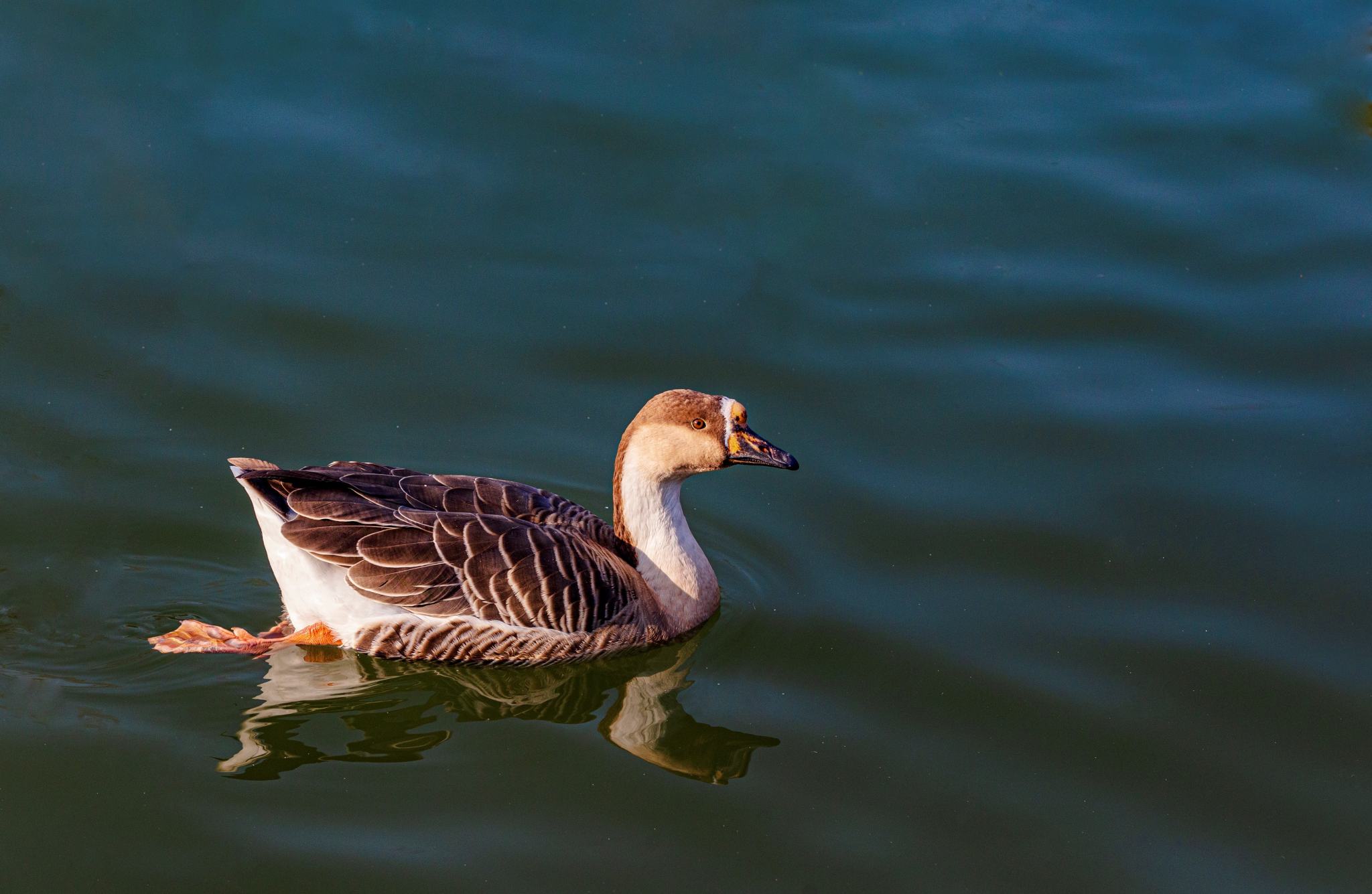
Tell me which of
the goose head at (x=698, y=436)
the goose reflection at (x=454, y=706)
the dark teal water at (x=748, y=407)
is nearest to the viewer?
the dark teal water at (x=748, y=407)

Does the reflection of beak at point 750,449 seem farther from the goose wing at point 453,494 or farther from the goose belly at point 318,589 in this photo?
the goose belly at point 318,589

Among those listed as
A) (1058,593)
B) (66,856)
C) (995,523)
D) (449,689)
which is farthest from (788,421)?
(66,856)

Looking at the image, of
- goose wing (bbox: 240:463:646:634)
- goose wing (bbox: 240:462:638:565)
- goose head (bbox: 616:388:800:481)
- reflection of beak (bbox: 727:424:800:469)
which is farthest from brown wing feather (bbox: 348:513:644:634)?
reflection of beak (bbox: 727:424:800:469)

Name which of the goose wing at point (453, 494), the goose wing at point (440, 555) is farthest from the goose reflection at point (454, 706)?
the goose wing at point (453, 494)

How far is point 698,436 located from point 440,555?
1477 mm

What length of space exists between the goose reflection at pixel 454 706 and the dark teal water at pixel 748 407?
0.09ft

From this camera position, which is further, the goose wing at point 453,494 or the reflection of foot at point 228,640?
the goose wing at point 453,494

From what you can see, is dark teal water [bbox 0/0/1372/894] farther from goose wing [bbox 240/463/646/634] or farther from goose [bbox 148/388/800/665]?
goose wing [bbox 240/463/646/634]

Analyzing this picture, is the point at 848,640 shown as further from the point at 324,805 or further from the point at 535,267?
the point at 535,267

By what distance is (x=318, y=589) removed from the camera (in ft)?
23.8

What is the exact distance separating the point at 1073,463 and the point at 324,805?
5.04 meters

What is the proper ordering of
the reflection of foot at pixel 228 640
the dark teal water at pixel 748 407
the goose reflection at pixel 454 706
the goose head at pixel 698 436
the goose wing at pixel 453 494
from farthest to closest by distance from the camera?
the goose head at pixel 698 436
the goose wing at pixel 453 494
the reflection of foot at pixel 228 640
the goose reflection at pixel 454 706
the dark teal water at pixel 748 407

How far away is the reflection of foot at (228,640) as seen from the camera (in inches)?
282

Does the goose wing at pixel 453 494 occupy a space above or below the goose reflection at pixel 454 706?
above
